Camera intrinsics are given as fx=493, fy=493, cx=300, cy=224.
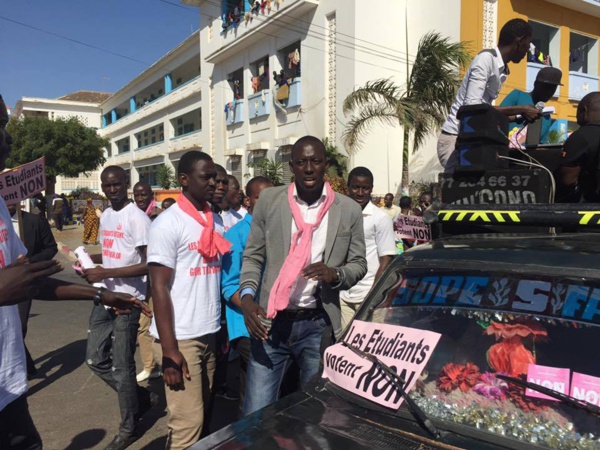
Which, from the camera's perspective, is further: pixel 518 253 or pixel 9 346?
pixel 9 346

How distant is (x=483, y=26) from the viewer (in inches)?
609

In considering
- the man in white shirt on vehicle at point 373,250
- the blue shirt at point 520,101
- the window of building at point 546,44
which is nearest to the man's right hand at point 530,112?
the blue shirt at point 520,101

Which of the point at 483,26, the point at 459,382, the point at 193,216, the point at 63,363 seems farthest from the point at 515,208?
the point at 483,26

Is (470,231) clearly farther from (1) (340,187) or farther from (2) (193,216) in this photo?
(1) (340,187)

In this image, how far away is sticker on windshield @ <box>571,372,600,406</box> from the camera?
5.19ft

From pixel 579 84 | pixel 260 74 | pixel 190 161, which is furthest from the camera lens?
pixel 260 74

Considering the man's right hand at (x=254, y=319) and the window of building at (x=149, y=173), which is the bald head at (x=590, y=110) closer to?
the man's right hand at (x=254, y=319)

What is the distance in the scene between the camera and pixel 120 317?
12.3 ft

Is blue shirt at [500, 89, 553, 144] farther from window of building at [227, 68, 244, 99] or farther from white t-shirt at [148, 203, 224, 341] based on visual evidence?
window of building at [227, 68, 244, 99]

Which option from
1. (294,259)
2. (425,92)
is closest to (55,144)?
(425,92)

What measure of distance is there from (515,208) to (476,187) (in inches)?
17.7

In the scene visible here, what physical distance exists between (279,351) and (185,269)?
74 cm

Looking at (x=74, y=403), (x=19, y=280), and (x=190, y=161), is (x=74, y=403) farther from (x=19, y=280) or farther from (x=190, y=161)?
(x=19, y=280)

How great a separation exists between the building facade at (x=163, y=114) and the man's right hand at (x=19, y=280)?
2308cm
